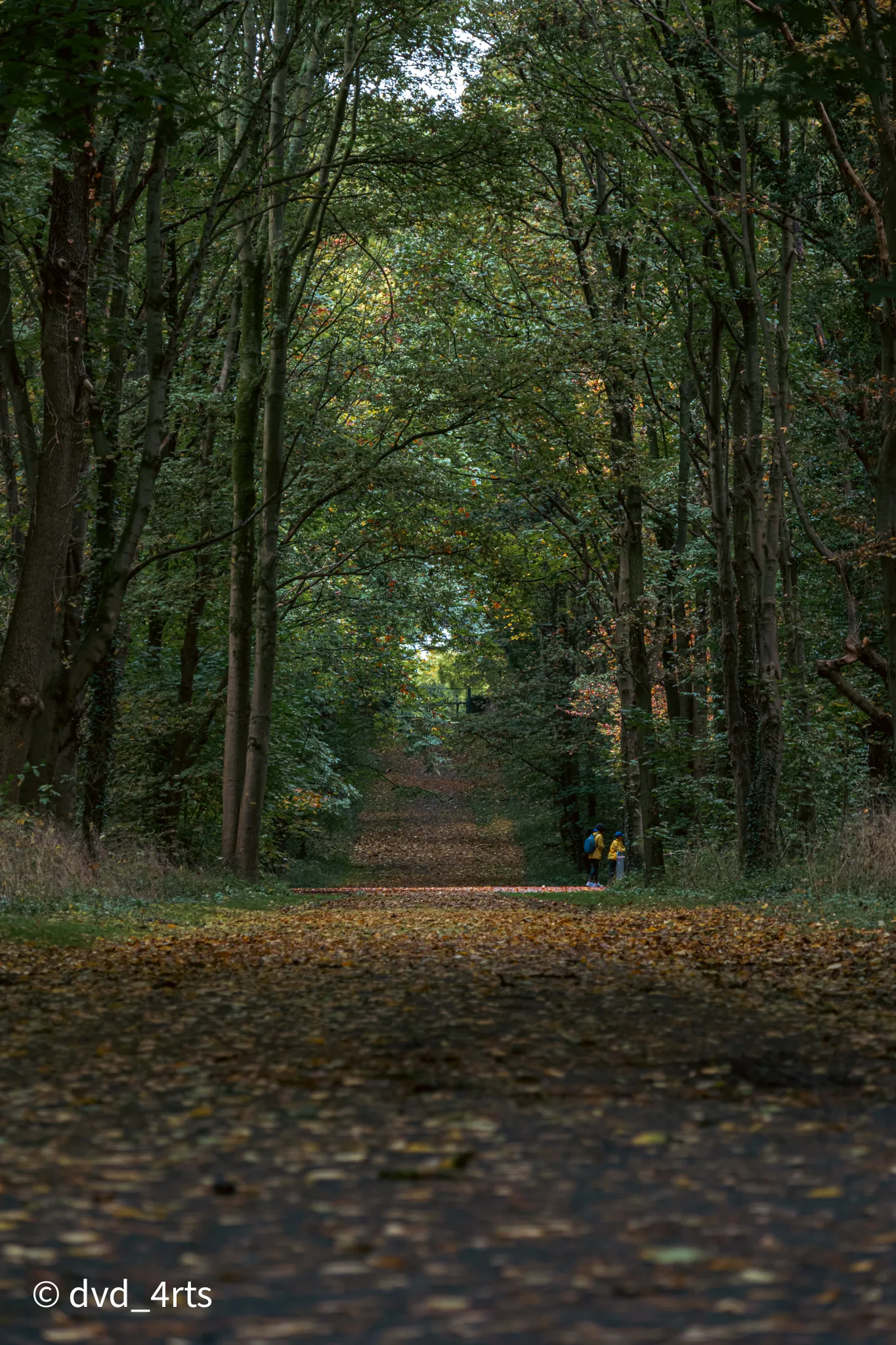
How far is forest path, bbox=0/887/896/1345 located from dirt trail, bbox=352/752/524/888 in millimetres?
27795

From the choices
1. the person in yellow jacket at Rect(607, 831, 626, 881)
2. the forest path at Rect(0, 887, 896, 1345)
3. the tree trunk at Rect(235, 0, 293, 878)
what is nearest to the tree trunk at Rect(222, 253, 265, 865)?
the tree trunk at Rect(235, 0, 293, 878)

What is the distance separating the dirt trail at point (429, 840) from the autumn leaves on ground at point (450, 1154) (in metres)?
27.7

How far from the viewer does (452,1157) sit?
3.89 metres

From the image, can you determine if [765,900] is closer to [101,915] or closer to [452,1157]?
[101,915]

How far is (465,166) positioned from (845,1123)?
16711mm

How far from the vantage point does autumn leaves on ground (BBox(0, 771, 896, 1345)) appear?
9.17 feet

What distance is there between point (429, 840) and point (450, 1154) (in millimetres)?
45213

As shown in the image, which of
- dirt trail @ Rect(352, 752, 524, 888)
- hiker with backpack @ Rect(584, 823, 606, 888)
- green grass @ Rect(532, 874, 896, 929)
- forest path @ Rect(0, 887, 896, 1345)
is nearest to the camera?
forest path @ Rect(0, 887, 896, 1345)

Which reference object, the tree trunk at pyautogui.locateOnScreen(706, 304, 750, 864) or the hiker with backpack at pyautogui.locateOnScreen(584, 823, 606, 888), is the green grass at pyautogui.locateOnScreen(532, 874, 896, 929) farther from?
the hiker with backpack at pyautogui.locateOnScreen(584, 823, 606, 888)

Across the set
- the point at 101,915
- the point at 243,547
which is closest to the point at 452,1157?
the point at 101,915

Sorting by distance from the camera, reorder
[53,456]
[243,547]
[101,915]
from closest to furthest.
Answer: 1. [101,915]
2. [53,456]
3. [243,547]

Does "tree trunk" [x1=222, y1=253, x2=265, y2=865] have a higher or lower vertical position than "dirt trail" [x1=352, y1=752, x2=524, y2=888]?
higher

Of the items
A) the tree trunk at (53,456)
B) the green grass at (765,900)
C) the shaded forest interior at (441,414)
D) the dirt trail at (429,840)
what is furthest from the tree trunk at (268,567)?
the dirt trail at (429,840)

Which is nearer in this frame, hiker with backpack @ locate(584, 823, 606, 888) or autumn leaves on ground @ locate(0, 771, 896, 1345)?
autumn leaves on ground @ locate(0, 771, 896, 1345)
